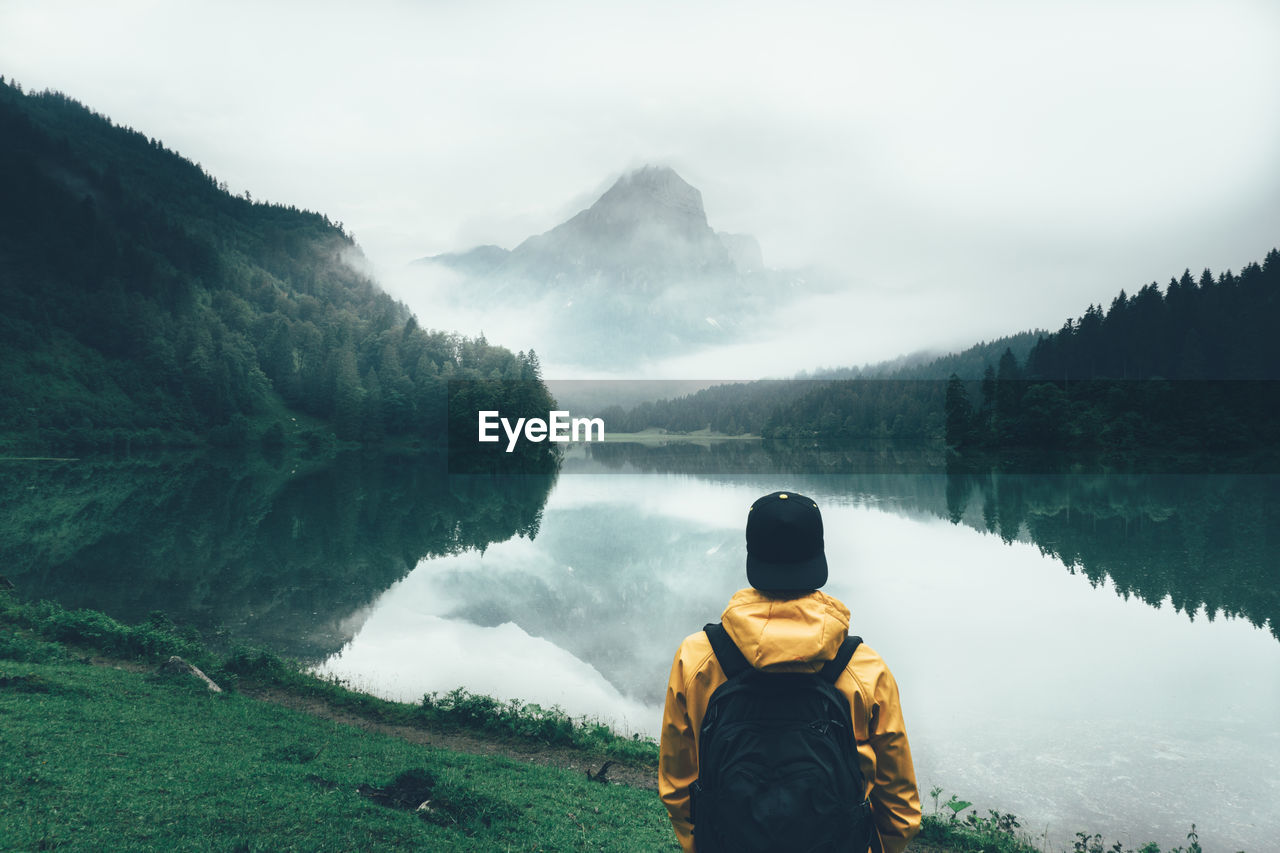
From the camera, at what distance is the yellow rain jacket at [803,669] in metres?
3.51

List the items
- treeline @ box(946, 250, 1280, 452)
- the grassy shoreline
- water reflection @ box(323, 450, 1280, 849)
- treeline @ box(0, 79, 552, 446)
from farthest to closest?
1. treeline @ box(0, 79, 552, 446)
2. treeline @ box(946, 250, 1280, 452)
3. water reflection @ box(323, 450, 1280, 849)
4. the grassy shoreline

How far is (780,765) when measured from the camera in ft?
11.5

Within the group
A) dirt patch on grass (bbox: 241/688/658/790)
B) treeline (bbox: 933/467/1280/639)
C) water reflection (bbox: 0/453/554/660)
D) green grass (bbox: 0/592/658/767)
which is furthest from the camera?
treeline (bbox: 933/467/1280/639)

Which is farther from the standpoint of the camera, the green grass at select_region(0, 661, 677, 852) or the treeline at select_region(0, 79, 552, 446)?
the treeline at select_region(0, 79, 552, 446)

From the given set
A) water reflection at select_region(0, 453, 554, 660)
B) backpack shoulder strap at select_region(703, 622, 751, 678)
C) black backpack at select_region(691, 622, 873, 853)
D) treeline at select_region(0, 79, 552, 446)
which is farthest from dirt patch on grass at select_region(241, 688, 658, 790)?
treeline at select_region(0, 79, 552, 446)

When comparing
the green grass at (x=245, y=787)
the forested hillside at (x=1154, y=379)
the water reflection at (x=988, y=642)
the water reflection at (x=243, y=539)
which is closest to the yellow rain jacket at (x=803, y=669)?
the green grass at (x=245, y=787)

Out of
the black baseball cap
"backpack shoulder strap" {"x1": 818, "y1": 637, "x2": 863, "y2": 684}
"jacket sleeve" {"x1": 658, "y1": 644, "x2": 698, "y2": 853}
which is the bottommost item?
"jacket sleeve" {"x1": 658, "y1": 644, "x2": 698, "y2": 853}

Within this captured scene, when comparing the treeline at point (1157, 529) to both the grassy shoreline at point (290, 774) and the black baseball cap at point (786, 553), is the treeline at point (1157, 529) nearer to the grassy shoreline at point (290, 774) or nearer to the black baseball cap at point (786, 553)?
the grassy shoreline at point (290, 774)

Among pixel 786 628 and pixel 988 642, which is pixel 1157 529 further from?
pixel 786 628

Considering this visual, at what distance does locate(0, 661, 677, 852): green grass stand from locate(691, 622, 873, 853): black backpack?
6.17 m

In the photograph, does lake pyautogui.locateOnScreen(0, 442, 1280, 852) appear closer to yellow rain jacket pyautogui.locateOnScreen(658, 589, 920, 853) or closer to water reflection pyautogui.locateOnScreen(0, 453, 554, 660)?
water reflection pyautogui.locateOnScreen(0, 453, 554, 660)

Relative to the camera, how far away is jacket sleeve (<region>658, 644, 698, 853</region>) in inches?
157

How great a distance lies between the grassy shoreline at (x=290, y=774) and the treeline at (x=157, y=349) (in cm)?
11708

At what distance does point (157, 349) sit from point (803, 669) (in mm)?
169729
